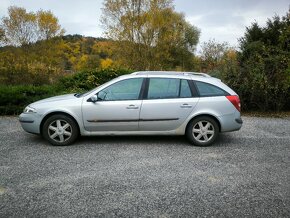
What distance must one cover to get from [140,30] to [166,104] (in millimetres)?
20887

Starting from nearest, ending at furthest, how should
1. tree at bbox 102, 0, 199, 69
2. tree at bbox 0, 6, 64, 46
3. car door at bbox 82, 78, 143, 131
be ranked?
car door at bbox 82, 78, 143, 131
tree at bbox 102, 0, 199, 69
tree at bbox 0, 6, 64, 46

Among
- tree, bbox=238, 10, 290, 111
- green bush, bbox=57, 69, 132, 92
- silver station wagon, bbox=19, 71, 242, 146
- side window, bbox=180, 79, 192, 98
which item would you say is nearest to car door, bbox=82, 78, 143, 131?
silver station wagon, bbox=19, 71, 242, 146

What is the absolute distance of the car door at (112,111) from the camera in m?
6.05

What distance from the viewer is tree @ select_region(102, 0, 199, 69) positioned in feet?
82.1

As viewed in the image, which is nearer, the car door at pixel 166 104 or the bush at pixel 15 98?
the car door at pixel 166 104

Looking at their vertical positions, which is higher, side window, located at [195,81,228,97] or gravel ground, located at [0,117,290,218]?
→ side window, located at [195,81,228,97]

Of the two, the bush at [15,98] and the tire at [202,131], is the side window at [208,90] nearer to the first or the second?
the tire at [202,131]

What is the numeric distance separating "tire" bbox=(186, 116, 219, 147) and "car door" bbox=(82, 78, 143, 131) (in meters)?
1.22

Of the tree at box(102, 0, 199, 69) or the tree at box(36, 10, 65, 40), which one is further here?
the tree at box(36, 10, 65, 40)

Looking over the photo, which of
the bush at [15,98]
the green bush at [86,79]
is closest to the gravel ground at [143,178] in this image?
the bush at [15,98]

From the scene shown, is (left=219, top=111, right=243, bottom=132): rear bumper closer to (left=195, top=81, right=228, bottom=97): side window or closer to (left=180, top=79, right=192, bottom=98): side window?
(left=195, top=81, right=228, bottom=97): side window

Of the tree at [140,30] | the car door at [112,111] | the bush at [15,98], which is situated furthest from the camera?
the tree at [140,30]

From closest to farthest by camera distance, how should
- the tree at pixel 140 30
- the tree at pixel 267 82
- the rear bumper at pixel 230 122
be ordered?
the rear bumper at pixel 230 122 < the tree at pixel 267 82 < the tree at pixel 140 30

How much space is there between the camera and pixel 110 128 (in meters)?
6.16
